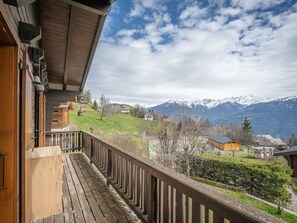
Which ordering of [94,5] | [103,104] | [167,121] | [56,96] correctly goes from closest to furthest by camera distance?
[94,5], [56,96], [167,121], [103,104]

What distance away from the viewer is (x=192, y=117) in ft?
52.2

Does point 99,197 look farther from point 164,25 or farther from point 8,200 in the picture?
point 164,25

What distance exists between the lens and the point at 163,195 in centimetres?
209

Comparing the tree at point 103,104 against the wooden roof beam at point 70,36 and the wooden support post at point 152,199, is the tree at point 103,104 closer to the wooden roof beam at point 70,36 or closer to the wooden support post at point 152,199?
the wooden roof beam at point 70,36

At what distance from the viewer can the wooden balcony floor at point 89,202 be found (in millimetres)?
2754

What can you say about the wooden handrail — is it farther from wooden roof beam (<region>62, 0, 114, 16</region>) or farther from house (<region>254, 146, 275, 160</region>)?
house (<region>254, 146, 275, 160</region>)

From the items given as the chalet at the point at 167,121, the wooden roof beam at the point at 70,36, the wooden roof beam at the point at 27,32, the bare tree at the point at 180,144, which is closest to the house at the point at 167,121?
the chalet at the point at 167,121

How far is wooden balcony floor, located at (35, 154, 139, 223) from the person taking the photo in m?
2.75

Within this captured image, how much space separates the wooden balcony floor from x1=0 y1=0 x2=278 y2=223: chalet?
15 millimetres

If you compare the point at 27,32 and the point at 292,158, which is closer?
the point at 27,32

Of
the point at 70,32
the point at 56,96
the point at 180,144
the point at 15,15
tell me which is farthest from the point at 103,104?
the point at 15,15

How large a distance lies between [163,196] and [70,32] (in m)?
2.70

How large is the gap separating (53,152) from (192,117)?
1407 cm

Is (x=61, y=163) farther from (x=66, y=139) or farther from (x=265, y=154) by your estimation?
(x=265, y=154)
